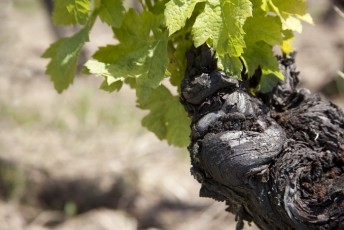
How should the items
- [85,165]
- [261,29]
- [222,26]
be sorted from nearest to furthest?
[222,26], [261,29], [85,165]

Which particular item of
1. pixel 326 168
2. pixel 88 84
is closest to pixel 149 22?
pixel 326 168

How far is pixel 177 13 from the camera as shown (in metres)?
1.87

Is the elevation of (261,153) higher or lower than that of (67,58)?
lower

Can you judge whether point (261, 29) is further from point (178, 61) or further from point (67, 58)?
point (67, 58)

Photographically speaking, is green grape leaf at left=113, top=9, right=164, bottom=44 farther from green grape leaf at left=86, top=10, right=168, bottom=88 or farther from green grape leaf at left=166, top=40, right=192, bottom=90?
green grape leaf at left=166, top=40, right=192, bottom=90

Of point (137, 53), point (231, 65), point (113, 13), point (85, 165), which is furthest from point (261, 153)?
point (85, 165)

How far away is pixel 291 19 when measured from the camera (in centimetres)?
213

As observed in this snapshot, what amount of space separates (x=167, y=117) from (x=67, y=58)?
449 millimetres

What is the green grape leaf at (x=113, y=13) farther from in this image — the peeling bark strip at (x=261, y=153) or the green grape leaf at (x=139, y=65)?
the peeling bark strip at (x=261, y=153)

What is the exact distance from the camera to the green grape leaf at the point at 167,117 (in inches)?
92.3

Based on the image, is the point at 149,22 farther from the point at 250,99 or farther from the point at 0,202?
the point at 0,202

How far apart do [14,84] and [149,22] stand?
4517 millimetres

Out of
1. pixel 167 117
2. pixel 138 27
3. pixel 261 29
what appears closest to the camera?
pixel 261 29

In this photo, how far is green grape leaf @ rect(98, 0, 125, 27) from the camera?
209 centimetres
